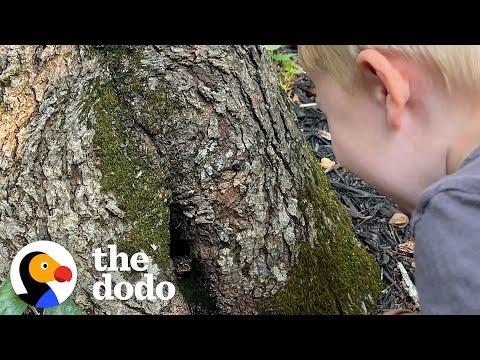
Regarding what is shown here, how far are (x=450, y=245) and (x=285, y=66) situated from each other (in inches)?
77.6

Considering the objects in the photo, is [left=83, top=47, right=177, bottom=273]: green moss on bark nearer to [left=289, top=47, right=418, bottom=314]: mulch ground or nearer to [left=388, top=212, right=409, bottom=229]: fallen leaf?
[left=289, top=47, right=418, bottom=314]: mulch ground

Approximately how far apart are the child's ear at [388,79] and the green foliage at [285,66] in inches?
63.9

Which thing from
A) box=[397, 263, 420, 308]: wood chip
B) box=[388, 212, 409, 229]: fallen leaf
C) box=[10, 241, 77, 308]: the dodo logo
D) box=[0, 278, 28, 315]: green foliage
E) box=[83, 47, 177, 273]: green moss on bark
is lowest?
box=[397, 263, 420, 308]: wood chip

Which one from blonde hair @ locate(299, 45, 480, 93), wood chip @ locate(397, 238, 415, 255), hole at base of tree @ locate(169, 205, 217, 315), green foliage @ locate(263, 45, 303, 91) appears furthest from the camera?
green foliage @ locate(263, 45, 303, 91)

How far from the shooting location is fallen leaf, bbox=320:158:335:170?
242 centimetres

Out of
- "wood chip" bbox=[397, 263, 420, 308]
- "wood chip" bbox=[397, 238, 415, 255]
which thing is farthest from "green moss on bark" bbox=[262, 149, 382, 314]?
"wood chip" bbox=[397, 238, 415, 255]

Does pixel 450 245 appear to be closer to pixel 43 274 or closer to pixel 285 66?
pixel 43 274

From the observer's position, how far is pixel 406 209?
1396mm

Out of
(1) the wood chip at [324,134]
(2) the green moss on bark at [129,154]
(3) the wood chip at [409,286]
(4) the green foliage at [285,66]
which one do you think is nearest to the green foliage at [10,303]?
(2) the green moss on bark at [129,154]

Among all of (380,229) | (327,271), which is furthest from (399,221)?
(327,271)

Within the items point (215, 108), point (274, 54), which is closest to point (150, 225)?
point (215, 108)

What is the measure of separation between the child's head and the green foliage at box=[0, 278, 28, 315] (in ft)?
2.77

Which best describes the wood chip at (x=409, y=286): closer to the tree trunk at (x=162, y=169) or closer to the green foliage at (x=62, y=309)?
the tree trunk at (x=162, y=169)

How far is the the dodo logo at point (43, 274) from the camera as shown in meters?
1.44
